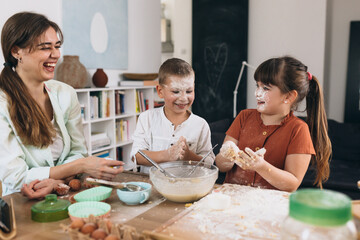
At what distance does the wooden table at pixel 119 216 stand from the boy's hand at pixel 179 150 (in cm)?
29

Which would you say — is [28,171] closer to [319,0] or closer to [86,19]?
[86,19]

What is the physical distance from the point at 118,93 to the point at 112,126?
0.46m

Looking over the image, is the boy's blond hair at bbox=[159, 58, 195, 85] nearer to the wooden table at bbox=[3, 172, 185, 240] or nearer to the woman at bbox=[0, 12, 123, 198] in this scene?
the woman at bbox=[0, 12, 123, 198]

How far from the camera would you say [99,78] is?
3.98 metres

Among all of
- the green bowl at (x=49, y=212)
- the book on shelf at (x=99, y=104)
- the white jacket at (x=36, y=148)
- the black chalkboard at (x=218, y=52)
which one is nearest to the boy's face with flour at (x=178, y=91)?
the white jacket at (x=36, y=148)

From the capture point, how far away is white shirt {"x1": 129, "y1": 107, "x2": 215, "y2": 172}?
6.27ft

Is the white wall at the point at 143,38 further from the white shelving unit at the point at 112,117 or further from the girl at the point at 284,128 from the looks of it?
the girl at the point at 284,128

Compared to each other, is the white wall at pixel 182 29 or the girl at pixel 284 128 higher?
the white wall at pixel 182 29

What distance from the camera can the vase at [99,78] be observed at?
398 cm

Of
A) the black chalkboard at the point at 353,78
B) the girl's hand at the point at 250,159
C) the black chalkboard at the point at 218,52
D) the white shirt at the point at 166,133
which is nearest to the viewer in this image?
the girl's hand at the point at 250,159

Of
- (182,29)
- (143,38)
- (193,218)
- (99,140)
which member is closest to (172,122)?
(193,218)

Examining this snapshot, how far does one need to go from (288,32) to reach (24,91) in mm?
4363

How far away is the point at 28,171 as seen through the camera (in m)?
1.44

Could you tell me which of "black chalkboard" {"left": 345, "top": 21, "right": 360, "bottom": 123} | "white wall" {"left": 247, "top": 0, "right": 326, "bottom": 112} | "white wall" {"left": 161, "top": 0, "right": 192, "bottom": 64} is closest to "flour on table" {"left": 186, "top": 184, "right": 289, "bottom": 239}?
"white wall" {"left": 247, "top": 0, "right": 326, "bottom": 112}
